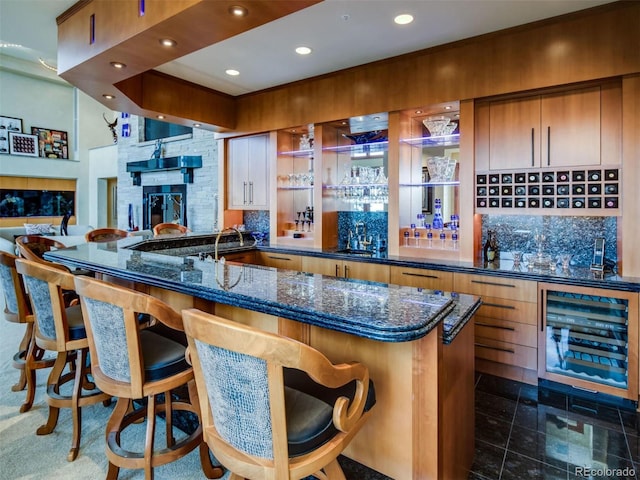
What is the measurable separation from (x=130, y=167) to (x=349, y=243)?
267 inches

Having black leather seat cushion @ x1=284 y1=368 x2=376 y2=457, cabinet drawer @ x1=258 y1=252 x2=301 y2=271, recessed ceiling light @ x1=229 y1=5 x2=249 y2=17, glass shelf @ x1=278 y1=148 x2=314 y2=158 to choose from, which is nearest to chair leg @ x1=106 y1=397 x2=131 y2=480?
black leather seat cushion @ x1=284 y1=368 x2=376 y2=457

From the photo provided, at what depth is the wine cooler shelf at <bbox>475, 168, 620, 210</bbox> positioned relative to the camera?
284 cm

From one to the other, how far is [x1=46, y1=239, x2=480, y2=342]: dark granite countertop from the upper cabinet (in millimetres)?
1849

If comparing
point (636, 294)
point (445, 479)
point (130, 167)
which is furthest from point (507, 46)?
point (130, 167)

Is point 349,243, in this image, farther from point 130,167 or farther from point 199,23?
point 130,167

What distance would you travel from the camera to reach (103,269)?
→ 2180 mm

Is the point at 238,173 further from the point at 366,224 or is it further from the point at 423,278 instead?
the point at 423,278

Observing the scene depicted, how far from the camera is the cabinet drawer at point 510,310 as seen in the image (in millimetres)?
2863

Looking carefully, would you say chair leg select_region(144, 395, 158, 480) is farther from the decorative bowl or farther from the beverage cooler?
the decorative bowl

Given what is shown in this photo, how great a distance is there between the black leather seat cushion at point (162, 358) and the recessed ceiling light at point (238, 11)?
72.6 inches

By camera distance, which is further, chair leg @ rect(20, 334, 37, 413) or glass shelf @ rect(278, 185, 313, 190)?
glass shelf @ rect(278, 185, 313, 190)

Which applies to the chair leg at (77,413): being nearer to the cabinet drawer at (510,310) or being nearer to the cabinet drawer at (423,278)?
the cabinet drawer at (423,278)

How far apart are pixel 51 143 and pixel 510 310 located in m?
13.7

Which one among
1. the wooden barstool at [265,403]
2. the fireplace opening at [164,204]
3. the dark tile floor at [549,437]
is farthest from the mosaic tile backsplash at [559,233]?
the fireplace opening at [164,204]
